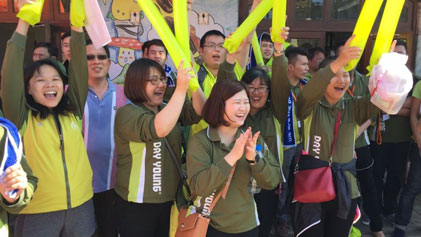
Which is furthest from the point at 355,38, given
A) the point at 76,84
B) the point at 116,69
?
the point at 116,69

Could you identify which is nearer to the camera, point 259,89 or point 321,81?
point 321,81

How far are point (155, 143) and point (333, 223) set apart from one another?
1.40 meters

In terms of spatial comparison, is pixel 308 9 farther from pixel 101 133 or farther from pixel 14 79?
pixel 14 79

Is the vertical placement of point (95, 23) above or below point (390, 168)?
above

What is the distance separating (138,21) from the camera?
5.20m

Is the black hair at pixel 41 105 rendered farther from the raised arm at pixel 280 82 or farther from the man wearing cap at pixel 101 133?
the raised arm at pixel 280 82

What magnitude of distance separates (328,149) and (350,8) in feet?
13.0

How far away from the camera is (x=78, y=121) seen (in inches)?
88.2

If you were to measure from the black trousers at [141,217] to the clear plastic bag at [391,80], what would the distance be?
1.44 meters

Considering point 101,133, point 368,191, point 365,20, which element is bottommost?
point 368,191

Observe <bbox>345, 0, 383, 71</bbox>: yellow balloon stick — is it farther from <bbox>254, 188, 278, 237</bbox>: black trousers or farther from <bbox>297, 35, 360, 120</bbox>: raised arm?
<bbox>254, 188, 278, 237</bbox>: black trousers

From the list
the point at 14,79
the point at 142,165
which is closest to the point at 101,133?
the point at 142,165

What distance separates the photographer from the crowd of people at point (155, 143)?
1.92 m

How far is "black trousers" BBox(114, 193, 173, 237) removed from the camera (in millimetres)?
2166
